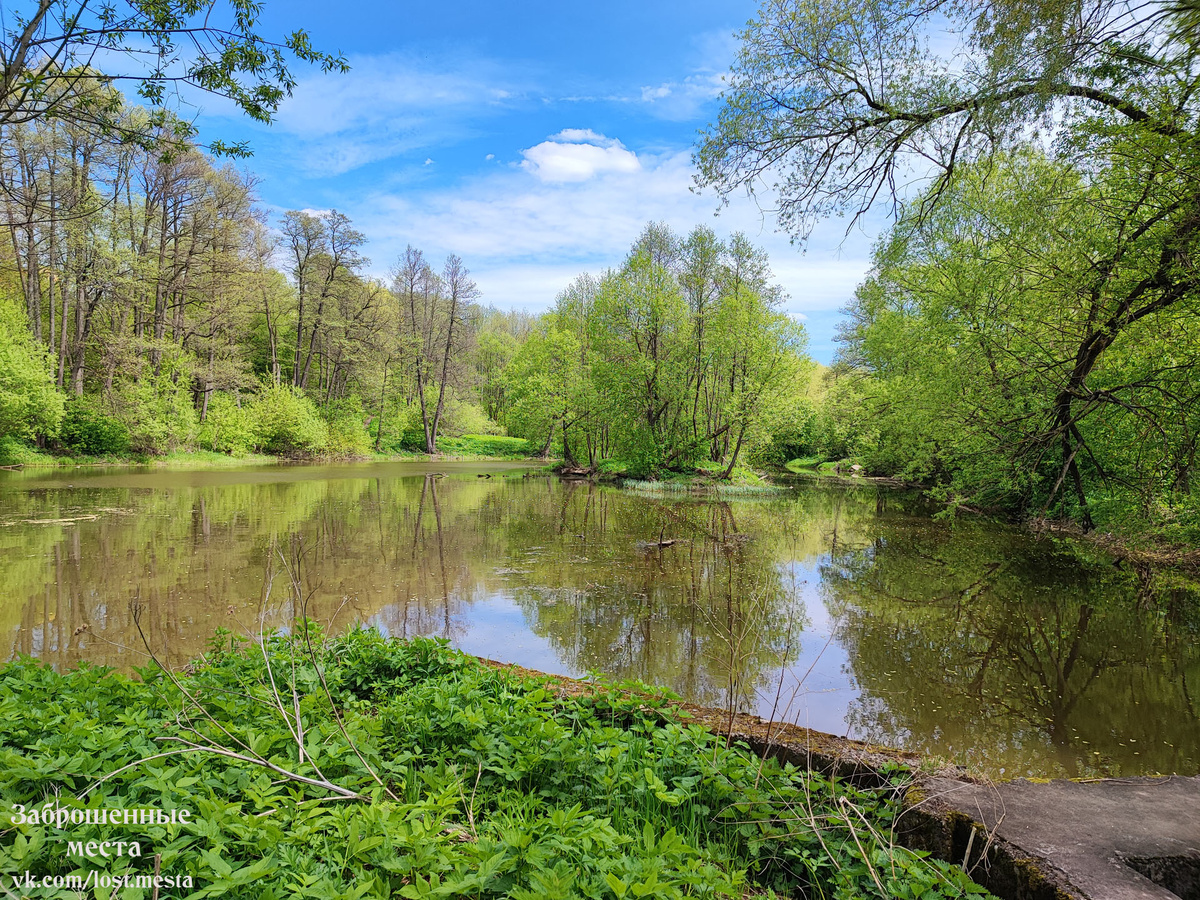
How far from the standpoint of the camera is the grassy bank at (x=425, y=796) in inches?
76.7

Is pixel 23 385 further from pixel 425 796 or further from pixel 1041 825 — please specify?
pixel 1041 825

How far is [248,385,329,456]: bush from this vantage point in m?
32.1

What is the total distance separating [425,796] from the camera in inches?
107

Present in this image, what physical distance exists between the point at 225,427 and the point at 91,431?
19.4 feet

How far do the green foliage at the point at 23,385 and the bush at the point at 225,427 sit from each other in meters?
6.55

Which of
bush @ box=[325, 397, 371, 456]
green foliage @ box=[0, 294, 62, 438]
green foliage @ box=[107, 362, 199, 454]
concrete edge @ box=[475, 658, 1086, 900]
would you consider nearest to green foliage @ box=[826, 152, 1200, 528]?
concrete edge @ box=[475, 658, 1086, 900]

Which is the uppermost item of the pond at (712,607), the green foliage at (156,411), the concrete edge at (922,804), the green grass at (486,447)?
the green foliage at (156,411)

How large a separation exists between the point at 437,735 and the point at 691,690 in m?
2.66

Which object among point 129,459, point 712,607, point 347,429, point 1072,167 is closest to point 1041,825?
point 712,607

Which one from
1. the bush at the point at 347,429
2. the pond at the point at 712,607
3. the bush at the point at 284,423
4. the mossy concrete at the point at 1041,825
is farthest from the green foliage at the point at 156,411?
the mossy concrete at the point at 1041,825

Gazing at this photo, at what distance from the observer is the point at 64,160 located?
21453 millimetres

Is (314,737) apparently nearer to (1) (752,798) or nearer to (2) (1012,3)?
(1) (752,798)

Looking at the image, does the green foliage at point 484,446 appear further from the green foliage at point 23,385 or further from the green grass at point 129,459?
the green foliage at point 23,385

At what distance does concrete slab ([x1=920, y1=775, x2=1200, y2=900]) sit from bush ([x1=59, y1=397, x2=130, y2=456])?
31139 millimetres
